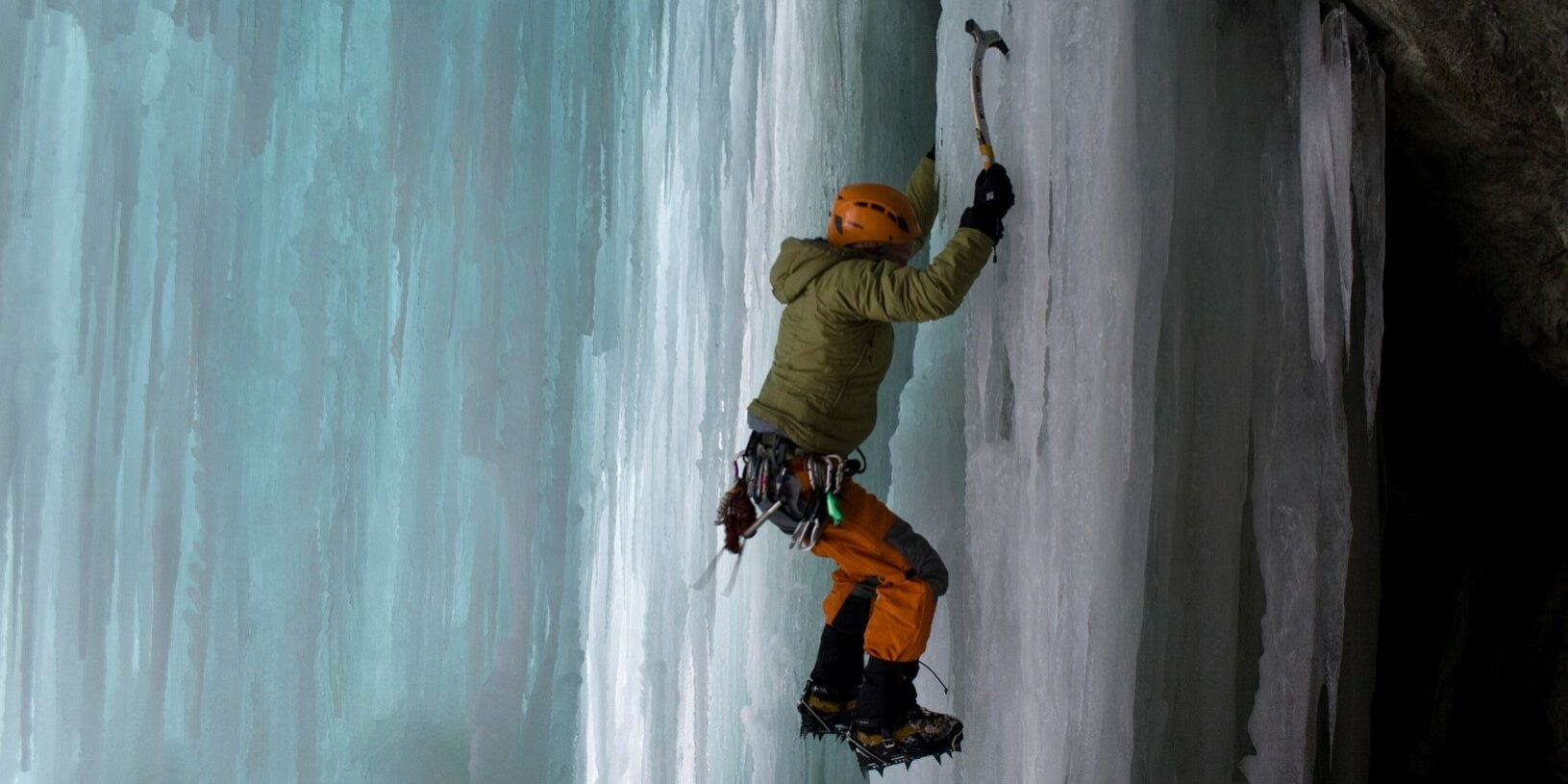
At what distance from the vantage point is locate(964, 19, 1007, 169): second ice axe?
272 cm

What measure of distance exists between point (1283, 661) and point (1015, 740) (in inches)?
34.3

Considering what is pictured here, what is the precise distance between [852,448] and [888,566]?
0.31m

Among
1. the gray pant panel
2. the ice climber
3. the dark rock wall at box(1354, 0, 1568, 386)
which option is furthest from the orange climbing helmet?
the dark rock wall at box(1354, 0, 1568, 386)

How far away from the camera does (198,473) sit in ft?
11.3

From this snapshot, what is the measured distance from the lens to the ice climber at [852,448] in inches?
104

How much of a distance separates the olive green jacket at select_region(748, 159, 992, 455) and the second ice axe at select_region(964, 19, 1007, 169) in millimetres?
297

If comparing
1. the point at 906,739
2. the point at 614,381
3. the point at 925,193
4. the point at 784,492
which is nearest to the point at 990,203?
the point at 925,193

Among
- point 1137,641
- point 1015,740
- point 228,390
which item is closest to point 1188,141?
point 1137,641

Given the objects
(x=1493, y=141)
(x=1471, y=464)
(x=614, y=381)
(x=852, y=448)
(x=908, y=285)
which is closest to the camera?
(x=908, y=285)

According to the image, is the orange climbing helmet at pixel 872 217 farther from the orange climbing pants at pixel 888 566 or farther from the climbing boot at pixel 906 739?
the climbing boot at pixel 906 739

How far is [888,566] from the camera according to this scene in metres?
2.75

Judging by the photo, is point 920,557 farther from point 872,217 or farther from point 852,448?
point 872,217

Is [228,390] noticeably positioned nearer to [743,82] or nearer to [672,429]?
[672,429]

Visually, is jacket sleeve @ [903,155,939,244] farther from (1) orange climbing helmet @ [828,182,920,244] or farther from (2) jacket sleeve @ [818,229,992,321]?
(2) jacket sleeve @ [818,229,992,321]
